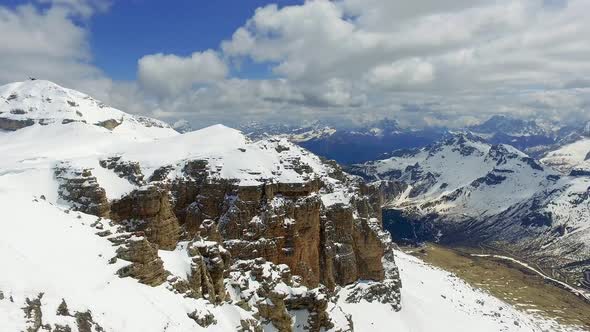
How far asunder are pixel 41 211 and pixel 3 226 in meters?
10.5

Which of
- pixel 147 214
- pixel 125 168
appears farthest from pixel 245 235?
pixel 125 168

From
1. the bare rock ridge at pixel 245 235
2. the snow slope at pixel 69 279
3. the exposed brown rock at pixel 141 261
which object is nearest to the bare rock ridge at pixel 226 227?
the exposed brown rock at pixel 141 261

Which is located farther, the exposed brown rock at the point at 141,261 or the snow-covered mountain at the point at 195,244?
the exposed brown rock at the point at 141,261

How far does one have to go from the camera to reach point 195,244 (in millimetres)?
79438

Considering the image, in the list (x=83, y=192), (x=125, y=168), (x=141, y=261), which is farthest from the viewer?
(x=125, y=168)

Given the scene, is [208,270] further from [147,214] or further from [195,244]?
[147,214]

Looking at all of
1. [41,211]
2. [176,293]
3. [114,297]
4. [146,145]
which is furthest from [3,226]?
[146,145]

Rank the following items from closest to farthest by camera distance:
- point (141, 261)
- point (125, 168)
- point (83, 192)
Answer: point (141, 261) < point (83, 192) < point (125, 168)

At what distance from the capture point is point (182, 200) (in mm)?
107562

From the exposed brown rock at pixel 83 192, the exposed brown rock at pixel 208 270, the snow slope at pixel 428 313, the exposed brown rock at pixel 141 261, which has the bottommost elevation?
the snow slope at pixel 428 313

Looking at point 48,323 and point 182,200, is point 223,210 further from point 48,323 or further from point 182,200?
point 48,323

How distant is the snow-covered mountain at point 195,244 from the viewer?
4962 centimetres

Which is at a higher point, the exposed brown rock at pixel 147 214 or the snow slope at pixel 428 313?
the exposed brown rock at pixel 147 214

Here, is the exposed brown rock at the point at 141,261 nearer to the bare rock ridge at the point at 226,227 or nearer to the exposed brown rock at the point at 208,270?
the bare rock ridge at the point at 226,227
